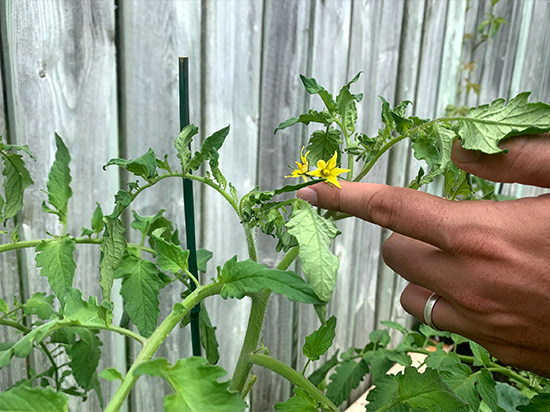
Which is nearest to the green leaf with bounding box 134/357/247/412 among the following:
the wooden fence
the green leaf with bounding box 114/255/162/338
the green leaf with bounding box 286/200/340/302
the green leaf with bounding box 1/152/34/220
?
the green leaf with bounding box 286/200/340/302

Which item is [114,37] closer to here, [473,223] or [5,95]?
[5,95]

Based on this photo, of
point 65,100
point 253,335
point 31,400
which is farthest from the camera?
point 65,100

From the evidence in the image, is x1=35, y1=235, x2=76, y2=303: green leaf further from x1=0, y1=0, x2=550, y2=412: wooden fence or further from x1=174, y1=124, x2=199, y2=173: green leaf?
x1=0, y1=0, x2=550, y2=412: wooden fence

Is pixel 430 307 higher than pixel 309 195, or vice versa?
pixel 309 195

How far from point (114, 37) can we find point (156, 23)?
133mm

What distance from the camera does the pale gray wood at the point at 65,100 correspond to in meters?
1.12

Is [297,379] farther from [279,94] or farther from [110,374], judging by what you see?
[279,94]

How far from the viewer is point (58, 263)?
0.78m

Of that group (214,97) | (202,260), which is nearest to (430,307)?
(202,260)

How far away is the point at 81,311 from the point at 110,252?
0.11 m

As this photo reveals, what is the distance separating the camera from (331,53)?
5.78ft

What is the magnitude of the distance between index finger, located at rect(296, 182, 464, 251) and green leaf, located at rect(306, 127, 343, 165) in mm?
102

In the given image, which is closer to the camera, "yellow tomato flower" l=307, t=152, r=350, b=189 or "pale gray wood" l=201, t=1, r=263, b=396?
"yellow tomato flower" l=307, t=152, r=350, b=189

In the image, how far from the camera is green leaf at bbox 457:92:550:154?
62cm
